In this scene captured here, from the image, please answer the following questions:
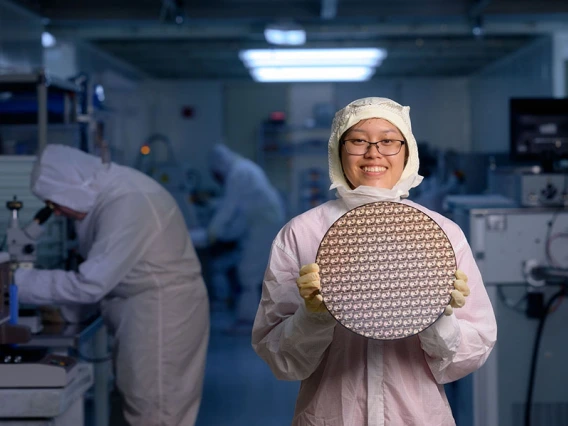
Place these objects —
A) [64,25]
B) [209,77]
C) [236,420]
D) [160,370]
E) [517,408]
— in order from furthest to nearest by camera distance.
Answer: [209,77], [64,25], [236,420], [517,408], [160,370]

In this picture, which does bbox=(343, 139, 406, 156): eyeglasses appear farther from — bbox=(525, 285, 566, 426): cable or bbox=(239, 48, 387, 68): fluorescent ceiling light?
bbox=(239, 48, 387, 68): fluorescent ceiling light

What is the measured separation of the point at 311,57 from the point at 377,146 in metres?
5.50

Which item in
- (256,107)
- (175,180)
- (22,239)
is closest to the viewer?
(22,239)

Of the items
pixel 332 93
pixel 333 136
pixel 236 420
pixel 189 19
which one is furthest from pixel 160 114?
pixel 333 136

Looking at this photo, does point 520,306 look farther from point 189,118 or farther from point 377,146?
point 189,118

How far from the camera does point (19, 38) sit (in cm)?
Result: 478

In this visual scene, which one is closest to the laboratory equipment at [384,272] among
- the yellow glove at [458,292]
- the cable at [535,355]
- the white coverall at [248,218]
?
the yellow glove at [458,292]

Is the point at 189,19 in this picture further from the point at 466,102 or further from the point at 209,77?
the point at 466,102

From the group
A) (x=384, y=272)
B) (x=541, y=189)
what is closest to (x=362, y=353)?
(x=384, y=272)

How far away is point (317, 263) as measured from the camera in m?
1.12

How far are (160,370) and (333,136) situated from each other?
1314 mm

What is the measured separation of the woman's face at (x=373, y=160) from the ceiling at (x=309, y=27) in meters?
3.48

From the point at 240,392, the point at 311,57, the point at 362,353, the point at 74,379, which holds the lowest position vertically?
the point at 240,392

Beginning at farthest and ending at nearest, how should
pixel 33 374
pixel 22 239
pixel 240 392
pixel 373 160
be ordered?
pixel 240 392 < pixel 22 239 < pixel 33 374 < pixel 373 160
